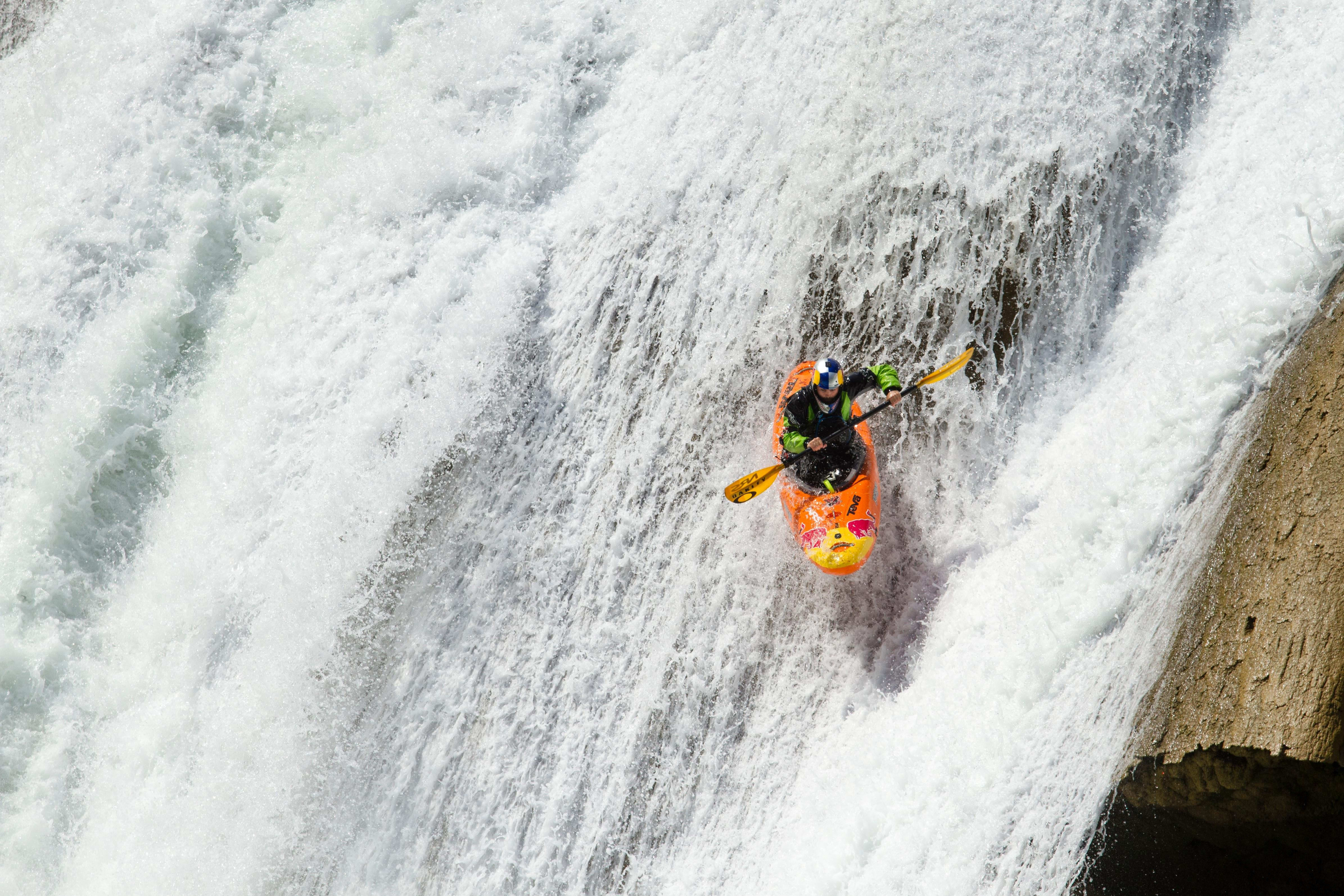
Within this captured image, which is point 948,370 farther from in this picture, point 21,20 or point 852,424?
point 21,20

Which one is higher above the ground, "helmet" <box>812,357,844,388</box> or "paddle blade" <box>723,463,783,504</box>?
"helmet" <box>812,357,844,388</box>

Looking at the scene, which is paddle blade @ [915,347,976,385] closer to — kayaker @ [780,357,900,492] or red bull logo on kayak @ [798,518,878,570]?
kayaker @ [780,357,900,492]

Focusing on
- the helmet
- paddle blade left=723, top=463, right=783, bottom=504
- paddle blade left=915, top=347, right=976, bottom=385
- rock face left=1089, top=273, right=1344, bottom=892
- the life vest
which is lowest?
rock face left=1089, top=273, right=1344, bottom=892

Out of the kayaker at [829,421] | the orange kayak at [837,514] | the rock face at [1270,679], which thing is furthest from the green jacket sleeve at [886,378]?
the rock face at [1270,679]

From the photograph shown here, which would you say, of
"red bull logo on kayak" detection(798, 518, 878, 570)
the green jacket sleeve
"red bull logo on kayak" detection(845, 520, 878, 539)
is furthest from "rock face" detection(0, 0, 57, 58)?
"red bull logo on kayak" detection(845, 520, 878, 539)

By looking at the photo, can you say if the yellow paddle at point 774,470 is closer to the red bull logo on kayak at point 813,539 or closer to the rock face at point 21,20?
the red bull logo on kayak at point 813,539

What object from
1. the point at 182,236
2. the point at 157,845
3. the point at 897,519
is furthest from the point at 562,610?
the point at 182,236
